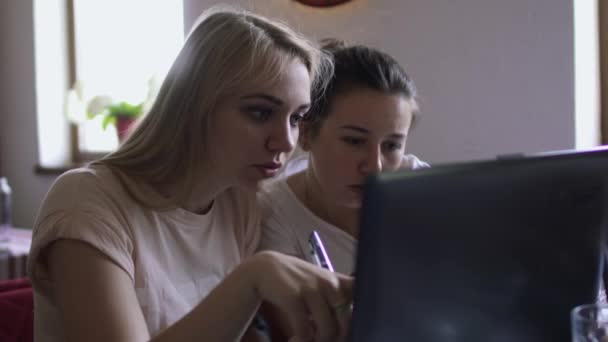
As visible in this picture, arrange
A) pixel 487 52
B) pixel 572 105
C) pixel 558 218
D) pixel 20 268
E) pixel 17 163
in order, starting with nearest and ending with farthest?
pixel 558 218 → pixel 572 105 → pixel 487 52 → pixel 20 268 → pixel 17 163

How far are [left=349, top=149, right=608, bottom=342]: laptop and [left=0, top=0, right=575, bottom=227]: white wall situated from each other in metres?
1.20

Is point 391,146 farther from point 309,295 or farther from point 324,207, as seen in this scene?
point 309,295

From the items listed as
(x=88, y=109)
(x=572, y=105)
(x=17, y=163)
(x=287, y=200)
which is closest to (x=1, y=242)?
(x=88, y=109)

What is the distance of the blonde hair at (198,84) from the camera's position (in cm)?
91

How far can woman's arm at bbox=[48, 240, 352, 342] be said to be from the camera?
0.54 m

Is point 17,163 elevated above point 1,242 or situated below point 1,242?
above

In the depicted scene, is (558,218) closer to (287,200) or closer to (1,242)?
(287,200)

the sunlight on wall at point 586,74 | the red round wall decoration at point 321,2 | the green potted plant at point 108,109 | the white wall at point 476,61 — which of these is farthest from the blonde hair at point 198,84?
the green potted plant at point 108,109

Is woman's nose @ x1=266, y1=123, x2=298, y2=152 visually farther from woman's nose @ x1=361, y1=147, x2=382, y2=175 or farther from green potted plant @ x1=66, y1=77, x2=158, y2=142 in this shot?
green potted plant @ x1=66, y1=77, x2=158, y2=142

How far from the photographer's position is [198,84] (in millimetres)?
919

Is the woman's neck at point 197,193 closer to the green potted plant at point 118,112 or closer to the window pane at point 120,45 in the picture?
the green potted plant at point 118,112

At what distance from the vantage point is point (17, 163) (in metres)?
3.29

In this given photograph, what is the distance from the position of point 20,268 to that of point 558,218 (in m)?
2.16

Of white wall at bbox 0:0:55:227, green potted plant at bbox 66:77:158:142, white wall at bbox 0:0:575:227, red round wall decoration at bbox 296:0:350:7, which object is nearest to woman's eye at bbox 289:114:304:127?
white wall at bbox 0:0:575:227
